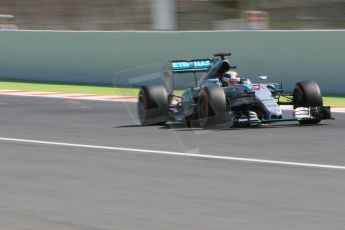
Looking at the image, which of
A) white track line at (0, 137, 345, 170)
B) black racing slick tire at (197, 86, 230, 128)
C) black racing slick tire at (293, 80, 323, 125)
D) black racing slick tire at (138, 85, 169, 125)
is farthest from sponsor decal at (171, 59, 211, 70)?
white track line at (0, 137, 345, 170)

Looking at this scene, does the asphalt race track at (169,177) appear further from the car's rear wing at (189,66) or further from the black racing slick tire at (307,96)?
the car's rear wing at (189,66)

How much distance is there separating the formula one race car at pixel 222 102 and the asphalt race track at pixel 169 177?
0.21 m

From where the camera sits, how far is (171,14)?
21.8 m

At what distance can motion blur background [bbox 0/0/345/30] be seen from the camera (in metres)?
21.4

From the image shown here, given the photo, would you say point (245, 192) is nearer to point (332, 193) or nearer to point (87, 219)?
point (332, 193)

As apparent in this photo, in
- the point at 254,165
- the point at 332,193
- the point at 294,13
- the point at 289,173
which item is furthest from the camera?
the point at 294,13

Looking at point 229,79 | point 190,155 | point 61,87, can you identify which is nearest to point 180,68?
point 229,79

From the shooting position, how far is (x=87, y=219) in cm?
632

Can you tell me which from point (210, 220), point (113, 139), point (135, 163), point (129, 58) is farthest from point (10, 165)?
point (129, 58)

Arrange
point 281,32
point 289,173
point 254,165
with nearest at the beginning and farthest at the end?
point 289,173, point 254,165, point 281,32

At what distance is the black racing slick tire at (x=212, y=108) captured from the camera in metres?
11.7

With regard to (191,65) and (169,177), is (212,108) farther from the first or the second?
(169,177)

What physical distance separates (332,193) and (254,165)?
178cm

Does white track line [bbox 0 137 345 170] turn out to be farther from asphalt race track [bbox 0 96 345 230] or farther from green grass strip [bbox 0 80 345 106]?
green grass strip [bbox 0 80 345 106]
